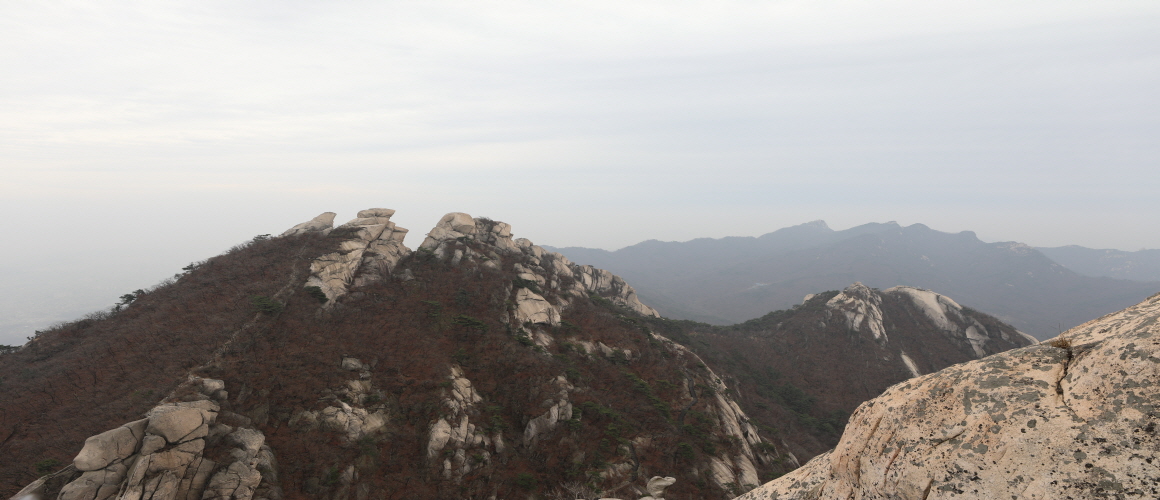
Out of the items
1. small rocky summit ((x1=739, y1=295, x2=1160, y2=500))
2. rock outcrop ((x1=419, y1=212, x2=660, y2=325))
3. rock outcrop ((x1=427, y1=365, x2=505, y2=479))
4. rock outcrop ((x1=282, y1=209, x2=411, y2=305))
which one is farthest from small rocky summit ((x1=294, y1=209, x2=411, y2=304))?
small rocky summit ((x1=739, y1=295, x2=1160, y2=500))

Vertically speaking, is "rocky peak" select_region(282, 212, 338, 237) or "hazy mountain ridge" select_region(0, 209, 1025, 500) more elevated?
"rocky peak" select_region(282, 212, 338, 237)

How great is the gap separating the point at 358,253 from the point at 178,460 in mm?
28362

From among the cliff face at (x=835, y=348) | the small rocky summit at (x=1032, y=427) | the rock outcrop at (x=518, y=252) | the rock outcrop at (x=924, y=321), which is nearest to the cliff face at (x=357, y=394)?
the rock outcrop at (x=518, y=252)

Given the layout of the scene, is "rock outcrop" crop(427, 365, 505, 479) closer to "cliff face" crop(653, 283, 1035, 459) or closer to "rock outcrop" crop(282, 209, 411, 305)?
"rock outcrop" crop(282, 209, 411, 305)

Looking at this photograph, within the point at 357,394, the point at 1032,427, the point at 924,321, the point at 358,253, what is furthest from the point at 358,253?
the point at 924,321

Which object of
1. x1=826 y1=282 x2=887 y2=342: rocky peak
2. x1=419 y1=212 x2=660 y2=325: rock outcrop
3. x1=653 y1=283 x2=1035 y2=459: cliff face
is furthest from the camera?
x1=826 y1=282 x2=887 y2=342: rocky peak

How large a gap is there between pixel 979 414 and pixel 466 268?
48.6 m

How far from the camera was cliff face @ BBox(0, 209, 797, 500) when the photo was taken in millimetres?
18797

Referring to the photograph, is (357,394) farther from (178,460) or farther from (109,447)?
(109,447)

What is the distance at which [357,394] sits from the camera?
27.2m

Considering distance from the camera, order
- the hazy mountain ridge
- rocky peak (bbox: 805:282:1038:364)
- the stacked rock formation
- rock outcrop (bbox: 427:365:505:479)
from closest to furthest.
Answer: the stacked rock formation
the hazy mountain ridge
rock outcrop (bbox: 427:365:505:479)
rocky peak (bbox: 805:282:1038:364)

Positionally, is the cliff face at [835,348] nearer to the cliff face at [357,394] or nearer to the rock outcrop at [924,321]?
the rock outcrop at [924,321]

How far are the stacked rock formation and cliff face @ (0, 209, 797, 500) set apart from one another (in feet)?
→ 0.23

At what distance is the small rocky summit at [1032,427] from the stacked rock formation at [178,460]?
25010 millimetres
